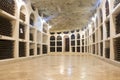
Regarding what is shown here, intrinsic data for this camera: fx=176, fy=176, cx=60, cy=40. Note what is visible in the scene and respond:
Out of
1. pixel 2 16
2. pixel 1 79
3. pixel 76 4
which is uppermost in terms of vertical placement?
pixel 76 4

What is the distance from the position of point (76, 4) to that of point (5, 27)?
4644 mm

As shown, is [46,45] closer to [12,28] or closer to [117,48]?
[12,28]

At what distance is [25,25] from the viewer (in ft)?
25.4

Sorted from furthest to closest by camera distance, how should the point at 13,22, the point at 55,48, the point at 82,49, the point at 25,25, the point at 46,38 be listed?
the point at 55,48 → the point at 82,49 → the point at 46,38 → the point at 25,25 → the point at 13,22

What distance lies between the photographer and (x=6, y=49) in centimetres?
577

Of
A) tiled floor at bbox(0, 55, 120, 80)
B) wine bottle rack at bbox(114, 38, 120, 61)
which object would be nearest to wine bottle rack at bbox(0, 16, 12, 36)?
tiled floor at bbox(0, 55, 120, 80)

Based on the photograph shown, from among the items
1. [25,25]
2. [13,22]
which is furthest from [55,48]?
[13,22]

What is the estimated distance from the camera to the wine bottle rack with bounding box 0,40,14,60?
215 inches

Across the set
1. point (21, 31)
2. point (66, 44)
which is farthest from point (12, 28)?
point (66, 44)

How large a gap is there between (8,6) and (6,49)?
1.40 metres

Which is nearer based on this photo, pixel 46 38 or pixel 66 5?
pixel 66 5

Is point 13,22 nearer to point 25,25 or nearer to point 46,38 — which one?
point 25,25

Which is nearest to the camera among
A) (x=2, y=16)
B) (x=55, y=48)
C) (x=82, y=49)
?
(x=2, y=16)

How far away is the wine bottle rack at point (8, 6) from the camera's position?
5.25m
